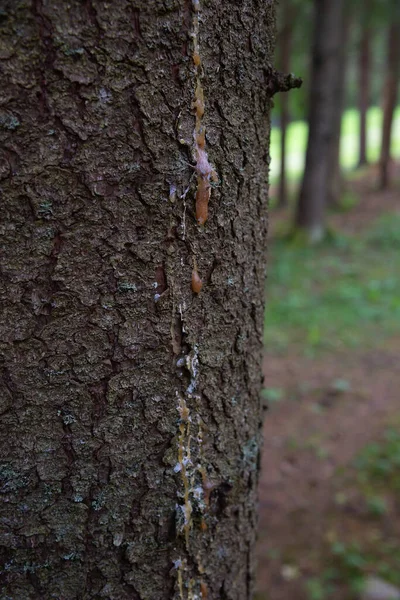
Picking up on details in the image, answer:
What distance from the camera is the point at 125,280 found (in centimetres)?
78

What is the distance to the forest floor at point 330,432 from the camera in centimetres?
306

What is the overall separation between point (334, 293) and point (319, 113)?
3778mm

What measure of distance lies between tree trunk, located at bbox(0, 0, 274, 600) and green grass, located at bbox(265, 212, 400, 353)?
513 centimetres

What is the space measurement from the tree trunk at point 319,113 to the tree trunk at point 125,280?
9.06 meters

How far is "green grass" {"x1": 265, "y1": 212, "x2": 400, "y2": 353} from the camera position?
20.4ft

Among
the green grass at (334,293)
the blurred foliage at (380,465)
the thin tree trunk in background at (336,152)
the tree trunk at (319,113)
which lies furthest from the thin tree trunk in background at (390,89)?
the blurred foliage at (380,465)

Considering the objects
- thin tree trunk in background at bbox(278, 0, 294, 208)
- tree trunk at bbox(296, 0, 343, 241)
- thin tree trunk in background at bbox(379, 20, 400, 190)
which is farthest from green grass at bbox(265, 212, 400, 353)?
thin tree trunk in background at bbox(379, 20, 400, 190)

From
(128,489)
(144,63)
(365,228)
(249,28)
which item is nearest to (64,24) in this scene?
(144,63)

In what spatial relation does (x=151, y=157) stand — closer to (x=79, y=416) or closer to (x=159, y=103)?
(x=159, y=103)

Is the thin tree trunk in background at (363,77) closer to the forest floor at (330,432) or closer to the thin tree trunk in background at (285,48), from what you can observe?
the thin tree trunk in background at (285,48)

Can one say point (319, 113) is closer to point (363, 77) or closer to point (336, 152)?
point (336, 152)

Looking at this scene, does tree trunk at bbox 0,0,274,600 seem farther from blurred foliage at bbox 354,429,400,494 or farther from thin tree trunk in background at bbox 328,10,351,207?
thin tree trunk in background at bbox 328,10,351,207

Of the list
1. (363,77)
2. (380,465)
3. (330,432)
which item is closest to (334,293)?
(330,432)

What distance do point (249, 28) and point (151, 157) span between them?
11.4 inches
